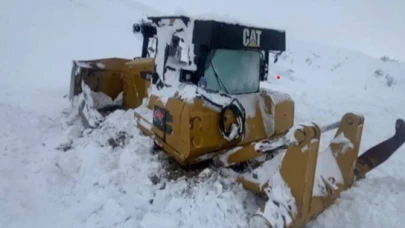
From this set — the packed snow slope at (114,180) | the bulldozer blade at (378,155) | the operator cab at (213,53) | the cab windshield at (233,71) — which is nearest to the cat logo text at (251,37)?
the operator cab at (213,53)

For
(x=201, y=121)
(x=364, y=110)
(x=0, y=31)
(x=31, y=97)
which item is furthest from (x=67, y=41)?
(x=201, y=121)

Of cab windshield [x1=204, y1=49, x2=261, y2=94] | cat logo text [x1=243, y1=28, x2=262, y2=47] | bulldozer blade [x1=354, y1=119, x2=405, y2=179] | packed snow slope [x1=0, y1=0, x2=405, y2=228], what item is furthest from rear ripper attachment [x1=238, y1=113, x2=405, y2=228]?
cat logo text [x1=243, y1=28, x2=262, y2=47]

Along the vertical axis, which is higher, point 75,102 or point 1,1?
point 1,1

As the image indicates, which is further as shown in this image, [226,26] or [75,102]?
[75,102]

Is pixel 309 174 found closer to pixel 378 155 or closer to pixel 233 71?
pixel 378 155

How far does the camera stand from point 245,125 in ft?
13.1

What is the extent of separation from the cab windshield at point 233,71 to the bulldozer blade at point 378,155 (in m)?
1.51

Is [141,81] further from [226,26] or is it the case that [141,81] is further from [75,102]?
[226,26]

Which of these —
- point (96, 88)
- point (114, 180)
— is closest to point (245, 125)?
point (114, 180)

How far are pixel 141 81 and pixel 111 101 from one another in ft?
2.54

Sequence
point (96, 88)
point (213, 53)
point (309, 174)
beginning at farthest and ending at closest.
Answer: point (96, 88), point (213, 53), point (309, 174)

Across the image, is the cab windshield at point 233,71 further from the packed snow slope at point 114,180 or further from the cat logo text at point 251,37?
the packed snow slope at point 114,180

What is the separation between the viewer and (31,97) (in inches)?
272

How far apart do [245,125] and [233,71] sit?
67cm
